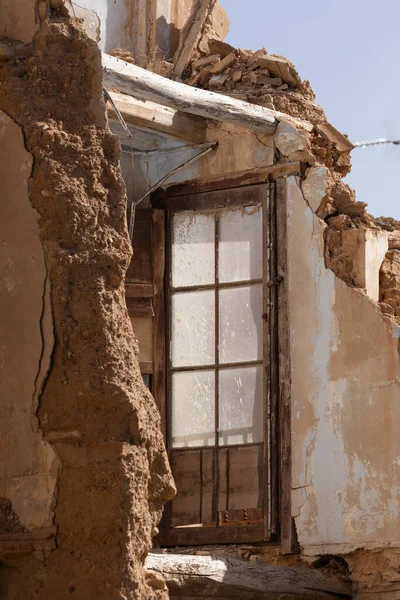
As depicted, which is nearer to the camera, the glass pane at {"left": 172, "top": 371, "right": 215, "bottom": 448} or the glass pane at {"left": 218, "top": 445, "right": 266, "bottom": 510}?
the glass pane at {"left": 218, "top": 445, "right": 266, "bottom": 510}

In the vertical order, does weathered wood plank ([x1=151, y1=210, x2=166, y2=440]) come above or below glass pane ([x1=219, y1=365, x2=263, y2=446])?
above

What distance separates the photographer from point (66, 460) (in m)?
6.14

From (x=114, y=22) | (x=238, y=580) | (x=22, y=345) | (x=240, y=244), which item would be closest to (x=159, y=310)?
(x=240, y=244)

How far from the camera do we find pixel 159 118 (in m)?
9.66

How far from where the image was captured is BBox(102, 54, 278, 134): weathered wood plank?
28.5ft

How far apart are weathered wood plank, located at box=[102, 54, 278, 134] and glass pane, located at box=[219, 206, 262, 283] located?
606 millimetres

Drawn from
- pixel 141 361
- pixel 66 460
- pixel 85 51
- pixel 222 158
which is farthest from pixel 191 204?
pixel 66 460

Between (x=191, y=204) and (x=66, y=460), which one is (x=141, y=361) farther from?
(x=66, y=460)

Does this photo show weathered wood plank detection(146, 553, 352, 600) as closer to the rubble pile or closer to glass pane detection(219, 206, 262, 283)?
glass pane detection(219, 206, 262, 283)

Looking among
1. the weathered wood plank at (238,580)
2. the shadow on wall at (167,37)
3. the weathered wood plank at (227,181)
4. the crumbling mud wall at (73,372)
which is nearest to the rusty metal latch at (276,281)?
the weathered wood plank at (227,181)

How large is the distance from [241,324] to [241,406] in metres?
0.55

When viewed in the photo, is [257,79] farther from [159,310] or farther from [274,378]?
[274,378]

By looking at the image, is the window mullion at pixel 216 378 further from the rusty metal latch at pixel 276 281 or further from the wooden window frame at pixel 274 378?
the rusty metal latch at pixel 276 281

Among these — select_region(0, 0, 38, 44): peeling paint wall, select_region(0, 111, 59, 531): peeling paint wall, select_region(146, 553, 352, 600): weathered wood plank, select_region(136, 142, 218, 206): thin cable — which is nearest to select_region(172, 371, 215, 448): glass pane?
select_region(146, 553, 352, 600): weathered wood plank
